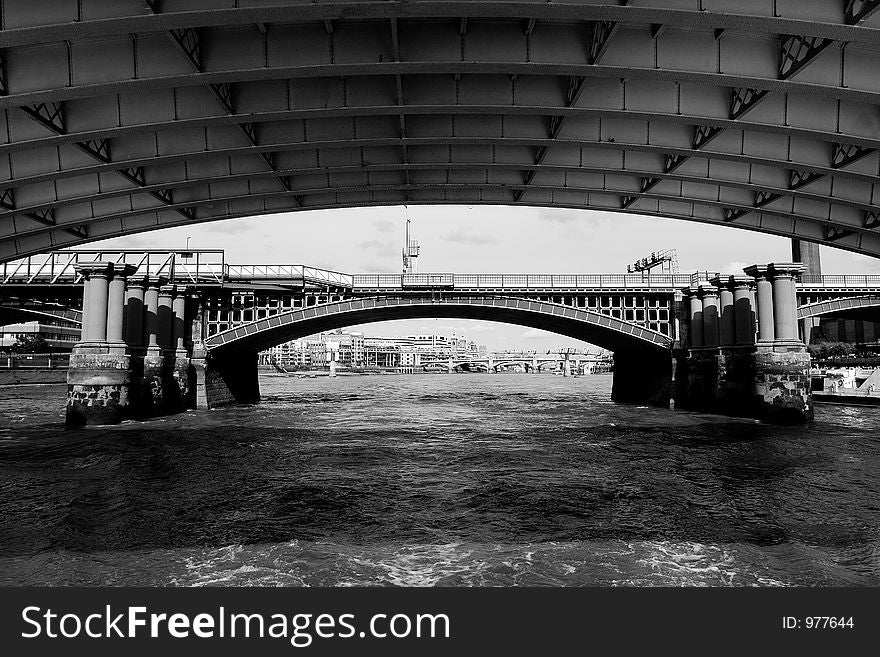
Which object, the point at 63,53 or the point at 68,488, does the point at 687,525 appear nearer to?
the point at 68,488

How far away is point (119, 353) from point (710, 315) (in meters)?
41.7

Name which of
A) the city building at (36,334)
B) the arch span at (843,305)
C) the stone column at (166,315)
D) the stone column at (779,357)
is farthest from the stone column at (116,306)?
the city building at (36,334)

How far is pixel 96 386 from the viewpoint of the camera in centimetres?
3412

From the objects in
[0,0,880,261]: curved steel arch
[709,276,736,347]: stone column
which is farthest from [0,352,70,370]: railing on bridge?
[709,276,736,347]: stone column

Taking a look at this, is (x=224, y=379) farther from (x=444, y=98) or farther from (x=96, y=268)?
(x=444, y=98)

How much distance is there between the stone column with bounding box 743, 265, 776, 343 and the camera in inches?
1427

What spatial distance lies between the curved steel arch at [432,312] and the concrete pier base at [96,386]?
42.7 feet

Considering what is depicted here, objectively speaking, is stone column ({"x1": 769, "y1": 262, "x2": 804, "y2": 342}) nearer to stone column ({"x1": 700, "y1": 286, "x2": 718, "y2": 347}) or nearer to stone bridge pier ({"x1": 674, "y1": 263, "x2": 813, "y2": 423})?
stone bridge pier ({"x1": 674, "y1": 263, "x2": 813, "y2": 423})

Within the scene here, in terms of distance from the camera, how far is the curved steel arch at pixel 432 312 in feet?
160

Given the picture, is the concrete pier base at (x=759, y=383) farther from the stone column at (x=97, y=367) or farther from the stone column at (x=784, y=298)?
the stone column at (x=97, y=367)

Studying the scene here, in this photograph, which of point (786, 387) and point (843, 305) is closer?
point (786, 387)

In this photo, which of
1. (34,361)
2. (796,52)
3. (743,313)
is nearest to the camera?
(796,52)

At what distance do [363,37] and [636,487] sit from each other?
48.0 ft

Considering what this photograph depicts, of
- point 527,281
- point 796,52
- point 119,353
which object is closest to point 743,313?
point 527,281
